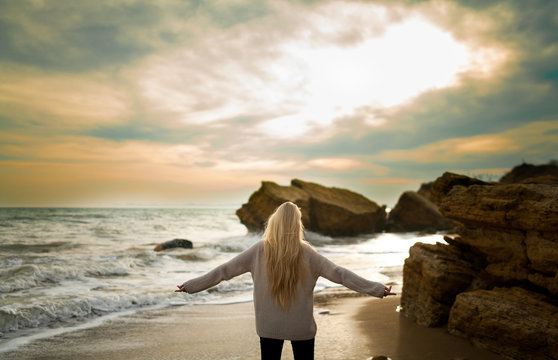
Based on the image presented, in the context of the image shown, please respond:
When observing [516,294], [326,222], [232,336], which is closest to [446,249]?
[516,294]

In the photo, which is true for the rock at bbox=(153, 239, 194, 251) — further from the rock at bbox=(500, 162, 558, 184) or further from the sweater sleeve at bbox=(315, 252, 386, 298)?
the rock at bbox=(500, 162, 558, 184)

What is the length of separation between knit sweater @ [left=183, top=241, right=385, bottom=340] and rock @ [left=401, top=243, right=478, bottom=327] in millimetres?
3246

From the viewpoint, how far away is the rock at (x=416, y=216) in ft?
110

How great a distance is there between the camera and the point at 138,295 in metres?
8.97

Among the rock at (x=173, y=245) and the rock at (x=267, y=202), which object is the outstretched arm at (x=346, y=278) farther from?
the rock at (x=267, y=202)

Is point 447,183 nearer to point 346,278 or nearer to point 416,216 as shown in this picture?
point 346,278

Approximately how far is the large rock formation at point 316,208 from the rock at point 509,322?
21156mm

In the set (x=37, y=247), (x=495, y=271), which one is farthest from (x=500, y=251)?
(x=37, y=247)

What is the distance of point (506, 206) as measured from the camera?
5.43 meters

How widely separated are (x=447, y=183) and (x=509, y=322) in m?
2.71

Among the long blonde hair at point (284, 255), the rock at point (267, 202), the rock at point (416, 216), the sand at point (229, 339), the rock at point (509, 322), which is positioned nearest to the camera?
the long blonde hair at point (284, 255)

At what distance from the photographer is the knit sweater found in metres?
3.12

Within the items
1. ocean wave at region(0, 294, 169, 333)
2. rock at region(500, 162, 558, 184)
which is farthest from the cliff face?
rock at region(500, 162, 558, 184)

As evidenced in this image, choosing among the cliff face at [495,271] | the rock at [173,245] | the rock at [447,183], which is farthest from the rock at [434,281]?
the rock at [173,245]
